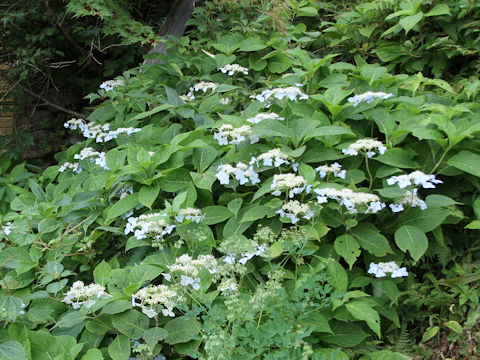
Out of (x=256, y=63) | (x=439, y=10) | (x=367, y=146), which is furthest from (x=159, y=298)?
(x=439, y=10)

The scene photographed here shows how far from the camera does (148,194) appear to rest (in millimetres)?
2408

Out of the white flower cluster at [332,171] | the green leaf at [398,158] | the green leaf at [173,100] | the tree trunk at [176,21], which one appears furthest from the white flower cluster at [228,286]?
the tree trunk at [176,21]

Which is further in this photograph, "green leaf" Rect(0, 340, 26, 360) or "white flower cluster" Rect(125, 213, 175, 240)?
"white flower cluster" Rect(125, 213, 175, 240)

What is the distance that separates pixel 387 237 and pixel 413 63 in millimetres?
1852

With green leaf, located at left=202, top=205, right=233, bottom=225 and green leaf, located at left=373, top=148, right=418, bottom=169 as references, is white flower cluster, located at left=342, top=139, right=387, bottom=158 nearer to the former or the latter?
green leaf, located at left=373, top=148, right=418, bottom=169

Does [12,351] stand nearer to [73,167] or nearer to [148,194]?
[148,194]

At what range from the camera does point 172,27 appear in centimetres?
427

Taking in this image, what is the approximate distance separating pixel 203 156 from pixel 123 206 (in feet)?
1.65

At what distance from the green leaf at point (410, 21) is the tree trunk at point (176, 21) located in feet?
6.03

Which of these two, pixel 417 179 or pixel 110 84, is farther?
pixel 110 84

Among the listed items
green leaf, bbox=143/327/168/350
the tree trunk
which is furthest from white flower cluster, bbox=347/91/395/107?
the tree trunk

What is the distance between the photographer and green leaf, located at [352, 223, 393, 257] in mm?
2127

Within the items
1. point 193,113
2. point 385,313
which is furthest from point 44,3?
point 385,313

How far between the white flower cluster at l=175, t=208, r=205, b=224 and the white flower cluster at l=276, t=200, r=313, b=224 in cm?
38
